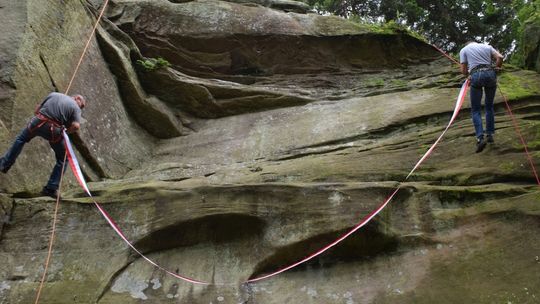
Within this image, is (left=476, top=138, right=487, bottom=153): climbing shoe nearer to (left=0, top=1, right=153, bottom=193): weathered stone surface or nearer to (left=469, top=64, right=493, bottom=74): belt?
(left=469, top=64, right=493, bottom=74): belt

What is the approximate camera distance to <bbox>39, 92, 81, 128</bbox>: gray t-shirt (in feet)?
25.1

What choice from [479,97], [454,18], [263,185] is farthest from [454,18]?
[263,185]

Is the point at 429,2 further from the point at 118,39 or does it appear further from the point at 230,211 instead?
the point at 230,211

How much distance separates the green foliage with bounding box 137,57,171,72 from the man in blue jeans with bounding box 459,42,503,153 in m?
6.62

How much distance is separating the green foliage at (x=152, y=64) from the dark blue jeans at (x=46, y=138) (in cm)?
419

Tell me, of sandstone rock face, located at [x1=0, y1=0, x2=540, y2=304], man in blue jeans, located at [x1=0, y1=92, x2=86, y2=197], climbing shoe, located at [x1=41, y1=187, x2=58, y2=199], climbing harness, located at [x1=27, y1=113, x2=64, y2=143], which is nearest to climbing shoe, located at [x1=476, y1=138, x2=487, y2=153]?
sandstone rock face, located at [x1=0, y1=0, x2=540, y2=304]

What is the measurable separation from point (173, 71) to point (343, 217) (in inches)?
260

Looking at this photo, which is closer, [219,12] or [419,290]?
[419,290]

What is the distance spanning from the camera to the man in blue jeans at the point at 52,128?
293 inches

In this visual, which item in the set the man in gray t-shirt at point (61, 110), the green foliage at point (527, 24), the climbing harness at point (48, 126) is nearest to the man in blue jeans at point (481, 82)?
the green foliage at point (527, 24)

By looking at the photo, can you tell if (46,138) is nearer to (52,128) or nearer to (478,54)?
(52,128)

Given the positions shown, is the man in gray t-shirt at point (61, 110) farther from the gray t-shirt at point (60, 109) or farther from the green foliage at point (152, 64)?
the green foliage at point (152, 64)

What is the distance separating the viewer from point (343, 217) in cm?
693

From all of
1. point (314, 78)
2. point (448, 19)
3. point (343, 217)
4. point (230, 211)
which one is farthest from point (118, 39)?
point (448, 19)
